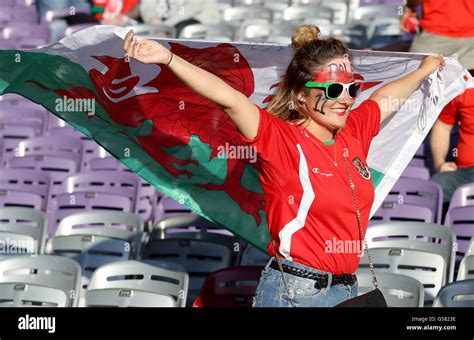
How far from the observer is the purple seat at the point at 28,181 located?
10.2m

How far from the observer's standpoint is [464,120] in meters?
9.07

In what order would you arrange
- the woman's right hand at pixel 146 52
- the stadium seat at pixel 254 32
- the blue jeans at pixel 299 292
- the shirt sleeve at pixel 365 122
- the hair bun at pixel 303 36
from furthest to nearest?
1. the stadium seat at pixel 254 32
2. the shirt sleeve at pixel 365 122
3. the hair bun at pixel 303 36
4. the blue jeans at pixel 299 292
5. the woman's right hand at pixel 146 52

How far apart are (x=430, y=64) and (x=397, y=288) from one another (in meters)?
1.53

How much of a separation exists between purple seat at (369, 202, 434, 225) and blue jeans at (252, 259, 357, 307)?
3.69 m

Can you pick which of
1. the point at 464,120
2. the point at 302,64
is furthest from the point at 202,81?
the point at 464,120

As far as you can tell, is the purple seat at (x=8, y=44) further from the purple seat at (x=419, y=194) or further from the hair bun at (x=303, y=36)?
the hair bun at (x=303, y=36)

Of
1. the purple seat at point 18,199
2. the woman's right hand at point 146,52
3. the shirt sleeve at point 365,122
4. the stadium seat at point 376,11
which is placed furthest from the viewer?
the stadium seat at point 376,11

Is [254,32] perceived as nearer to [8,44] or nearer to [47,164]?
[8,44]

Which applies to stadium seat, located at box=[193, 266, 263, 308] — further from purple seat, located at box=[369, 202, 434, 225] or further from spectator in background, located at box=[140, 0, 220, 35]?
spectator in background, located at box=[140, 0, 220, 35]

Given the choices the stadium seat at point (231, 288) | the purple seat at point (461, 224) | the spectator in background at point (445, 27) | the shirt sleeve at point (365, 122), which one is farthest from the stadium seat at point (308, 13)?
the shirt sleeve at point (365, 122)

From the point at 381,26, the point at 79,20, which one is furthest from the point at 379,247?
the point at 79,20

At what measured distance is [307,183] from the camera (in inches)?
188

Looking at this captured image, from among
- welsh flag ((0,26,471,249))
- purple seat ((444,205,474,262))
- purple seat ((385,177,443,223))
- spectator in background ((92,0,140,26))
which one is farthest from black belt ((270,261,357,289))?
spectator in background ((92,0,140,26))

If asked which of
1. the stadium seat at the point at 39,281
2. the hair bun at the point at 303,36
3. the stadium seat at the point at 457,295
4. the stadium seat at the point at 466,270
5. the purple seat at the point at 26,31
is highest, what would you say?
the hair bun at the point at 303,36
